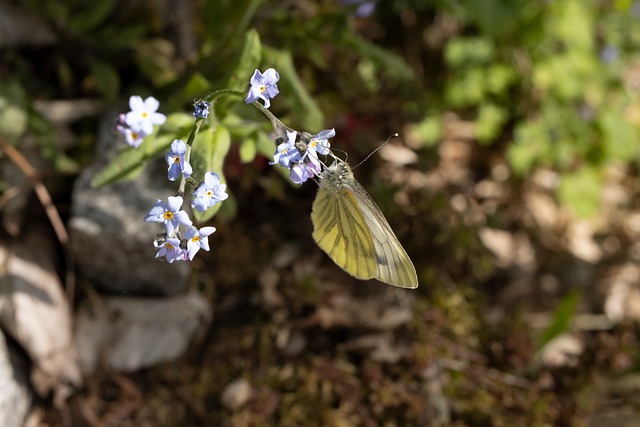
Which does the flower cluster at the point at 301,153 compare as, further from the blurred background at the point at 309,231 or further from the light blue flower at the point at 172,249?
the blurred background at the point at 309,231

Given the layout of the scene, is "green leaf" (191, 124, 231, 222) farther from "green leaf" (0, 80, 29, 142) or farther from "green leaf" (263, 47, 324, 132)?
"green leaf" (0, 80, 29, 142)

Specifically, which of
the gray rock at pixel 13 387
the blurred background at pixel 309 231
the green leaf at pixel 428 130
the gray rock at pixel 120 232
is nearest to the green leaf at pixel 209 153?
the blurred background at pixel 309 231

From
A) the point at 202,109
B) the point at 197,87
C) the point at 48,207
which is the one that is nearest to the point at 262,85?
the point at 202,109

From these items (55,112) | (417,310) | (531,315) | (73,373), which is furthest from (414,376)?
(55,112)

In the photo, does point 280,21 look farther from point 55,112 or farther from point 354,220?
point 354,220

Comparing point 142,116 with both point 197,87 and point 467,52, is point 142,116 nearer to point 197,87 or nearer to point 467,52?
point 197,87

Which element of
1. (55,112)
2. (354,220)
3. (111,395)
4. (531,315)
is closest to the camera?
(354,220)
